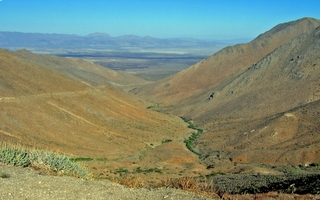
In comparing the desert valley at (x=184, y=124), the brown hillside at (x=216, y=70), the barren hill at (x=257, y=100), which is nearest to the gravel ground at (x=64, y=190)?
the desert valley at (x=184, y=124)

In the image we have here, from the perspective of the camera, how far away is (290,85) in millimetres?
57312

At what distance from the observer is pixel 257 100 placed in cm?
5759

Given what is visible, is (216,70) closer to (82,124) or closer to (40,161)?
(82,124)

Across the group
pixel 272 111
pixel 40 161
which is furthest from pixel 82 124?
pixel 40 161

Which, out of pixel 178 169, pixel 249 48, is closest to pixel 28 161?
pixel 178 169

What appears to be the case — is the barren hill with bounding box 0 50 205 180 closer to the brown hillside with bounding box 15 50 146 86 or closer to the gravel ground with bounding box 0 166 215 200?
the gravel ground with bounding box 0 166 215 200

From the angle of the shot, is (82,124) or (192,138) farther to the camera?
(192,138)

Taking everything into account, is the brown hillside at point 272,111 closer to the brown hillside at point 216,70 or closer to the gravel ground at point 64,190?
the brown hillside at point 216,70

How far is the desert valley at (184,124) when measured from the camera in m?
32.3

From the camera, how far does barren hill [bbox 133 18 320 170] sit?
38.2m

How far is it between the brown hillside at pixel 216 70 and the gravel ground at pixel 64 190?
223 ft

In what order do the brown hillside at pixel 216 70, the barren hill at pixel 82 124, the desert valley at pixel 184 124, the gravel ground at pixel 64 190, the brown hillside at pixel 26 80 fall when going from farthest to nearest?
the brown hillside at pixel 216 70, the brown hillside at pixel 26 80, the barren hill at pixel 82 124, the desert valley at pixel 184 124, the gravel ground at pixel 64 190

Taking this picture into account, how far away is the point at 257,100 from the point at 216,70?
34.4 metres

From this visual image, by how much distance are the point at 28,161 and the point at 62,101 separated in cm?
3379
